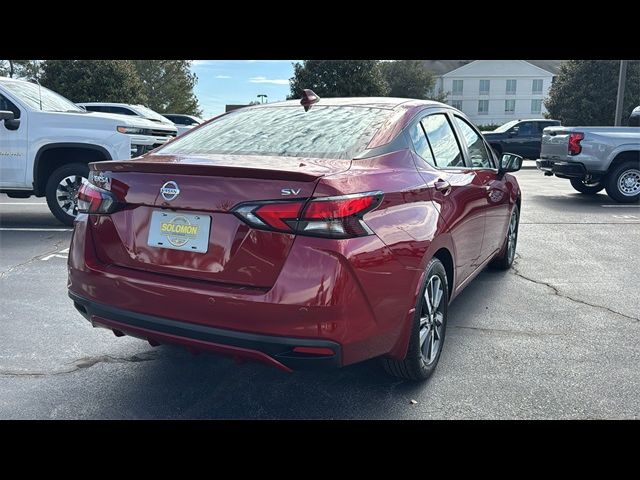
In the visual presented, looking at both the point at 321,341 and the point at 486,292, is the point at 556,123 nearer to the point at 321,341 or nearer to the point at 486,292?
the point at 486,292

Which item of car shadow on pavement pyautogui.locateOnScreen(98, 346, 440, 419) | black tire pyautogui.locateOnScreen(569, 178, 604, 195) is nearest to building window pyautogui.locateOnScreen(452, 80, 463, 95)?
black tire pyautogui.locateOnScreen(569, 178, 604, 195)

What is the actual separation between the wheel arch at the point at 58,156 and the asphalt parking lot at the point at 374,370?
8.25ft

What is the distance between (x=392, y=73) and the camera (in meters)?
57.2

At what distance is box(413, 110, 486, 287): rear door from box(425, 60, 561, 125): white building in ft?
217

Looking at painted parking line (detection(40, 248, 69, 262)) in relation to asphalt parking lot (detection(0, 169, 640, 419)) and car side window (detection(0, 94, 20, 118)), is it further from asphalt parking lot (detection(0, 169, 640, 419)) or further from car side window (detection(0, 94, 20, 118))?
car side window (detection(0, 94, 20, 118))

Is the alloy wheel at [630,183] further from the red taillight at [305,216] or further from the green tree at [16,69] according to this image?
the green tree at [16,69]

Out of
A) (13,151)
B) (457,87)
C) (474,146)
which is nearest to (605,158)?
(474,146)

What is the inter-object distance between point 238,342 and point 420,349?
3.68 ft

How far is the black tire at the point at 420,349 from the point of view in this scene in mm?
3098

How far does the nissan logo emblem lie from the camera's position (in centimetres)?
270

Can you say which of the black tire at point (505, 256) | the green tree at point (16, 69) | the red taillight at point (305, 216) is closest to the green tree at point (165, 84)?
the green tree at point (16, 69)
